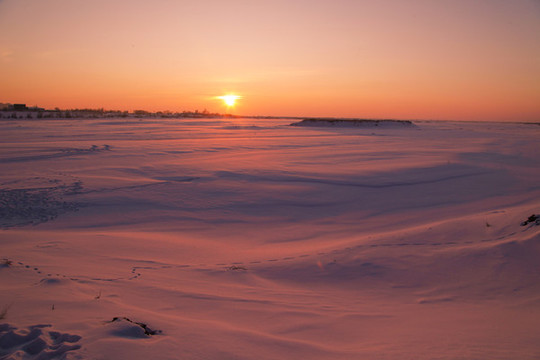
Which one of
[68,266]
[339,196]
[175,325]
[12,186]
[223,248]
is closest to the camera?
[175,325]

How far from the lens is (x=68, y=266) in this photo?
3584 mm

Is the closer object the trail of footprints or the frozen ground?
the frozen ground

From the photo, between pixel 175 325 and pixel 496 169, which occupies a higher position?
pixel 496 169

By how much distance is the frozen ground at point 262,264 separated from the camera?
2260 mm

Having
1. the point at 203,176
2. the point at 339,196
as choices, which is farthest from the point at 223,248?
the point at 203,176

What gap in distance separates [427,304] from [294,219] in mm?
3483

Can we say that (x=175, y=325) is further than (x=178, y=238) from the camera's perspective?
No

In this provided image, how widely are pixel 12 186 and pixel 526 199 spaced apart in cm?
1103

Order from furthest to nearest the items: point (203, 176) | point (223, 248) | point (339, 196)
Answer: point (203, 176)
point (339, 196)
point (223, 248)

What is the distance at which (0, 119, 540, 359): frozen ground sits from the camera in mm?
2260

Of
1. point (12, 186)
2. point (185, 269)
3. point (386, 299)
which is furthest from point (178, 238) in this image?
point (12, 186)

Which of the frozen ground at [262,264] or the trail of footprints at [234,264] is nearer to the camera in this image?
the frozen ground at [262,264]

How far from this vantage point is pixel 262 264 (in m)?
4.18

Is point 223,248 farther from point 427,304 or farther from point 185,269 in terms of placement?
point 427,304
